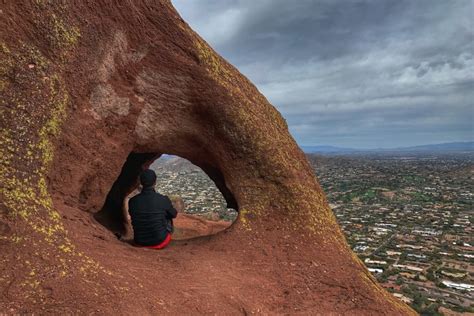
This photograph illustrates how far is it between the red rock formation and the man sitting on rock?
0.80 meters

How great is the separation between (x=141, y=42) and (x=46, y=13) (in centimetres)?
295

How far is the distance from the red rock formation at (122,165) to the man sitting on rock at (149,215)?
798 mm

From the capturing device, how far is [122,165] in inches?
475

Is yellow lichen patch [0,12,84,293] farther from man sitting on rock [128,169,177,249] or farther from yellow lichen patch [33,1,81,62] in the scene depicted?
man sitting on rock [128,169,177,249]

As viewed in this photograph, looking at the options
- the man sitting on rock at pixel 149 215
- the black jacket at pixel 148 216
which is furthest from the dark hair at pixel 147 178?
the black jacket at pixel 148 216

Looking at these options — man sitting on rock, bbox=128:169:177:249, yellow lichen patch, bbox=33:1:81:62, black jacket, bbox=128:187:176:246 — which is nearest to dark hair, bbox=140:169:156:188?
man sitting on rock, bbox=128:169:177:249

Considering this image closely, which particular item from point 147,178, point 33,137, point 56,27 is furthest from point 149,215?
point 56,27

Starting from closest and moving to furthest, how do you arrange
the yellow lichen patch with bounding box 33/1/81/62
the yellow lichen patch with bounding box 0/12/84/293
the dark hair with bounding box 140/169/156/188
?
the yellow lichen patch with bounding box 0/12/84/293 → the yellow lichen patch with bounding box 33/1/81/62 → the dark hair with bounding box 140/169/156/188

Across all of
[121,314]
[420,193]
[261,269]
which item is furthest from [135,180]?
[420,193]

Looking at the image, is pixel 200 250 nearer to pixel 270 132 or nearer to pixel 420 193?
pixel 270 132

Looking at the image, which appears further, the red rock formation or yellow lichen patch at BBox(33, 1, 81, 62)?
yellow lichen patch at BBox(33, 1, 81, 62)

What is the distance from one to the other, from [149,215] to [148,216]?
4 centimetres

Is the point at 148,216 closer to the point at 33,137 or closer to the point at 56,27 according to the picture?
the point at 33,137

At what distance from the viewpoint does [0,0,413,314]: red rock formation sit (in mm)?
7781
